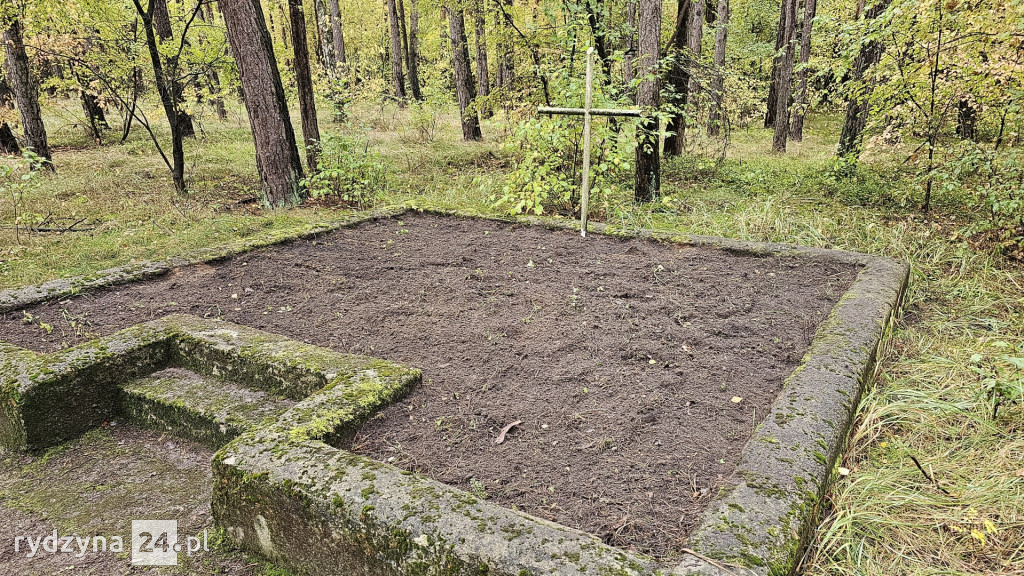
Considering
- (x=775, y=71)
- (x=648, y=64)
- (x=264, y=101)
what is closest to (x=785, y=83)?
(x=775, y=71)

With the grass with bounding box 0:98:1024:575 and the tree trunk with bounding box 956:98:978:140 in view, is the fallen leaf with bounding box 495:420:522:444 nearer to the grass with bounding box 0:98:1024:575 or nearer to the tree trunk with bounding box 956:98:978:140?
the grass with bounding box 0:98:1024:575

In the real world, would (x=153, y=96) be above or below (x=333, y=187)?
above

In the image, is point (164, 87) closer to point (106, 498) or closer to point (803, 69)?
point (106, 498)

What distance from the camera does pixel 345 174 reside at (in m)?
6.60

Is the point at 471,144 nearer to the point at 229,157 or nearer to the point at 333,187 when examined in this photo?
the point at 229,157

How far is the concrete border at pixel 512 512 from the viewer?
4.70 feet

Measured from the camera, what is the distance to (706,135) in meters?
14.9

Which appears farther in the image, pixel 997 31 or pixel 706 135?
pixel 706 135

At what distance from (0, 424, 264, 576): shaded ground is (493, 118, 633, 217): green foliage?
3500mm

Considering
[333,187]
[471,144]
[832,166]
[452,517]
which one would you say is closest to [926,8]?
[832,166]

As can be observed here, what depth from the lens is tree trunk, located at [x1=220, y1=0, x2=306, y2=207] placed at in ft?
19.8

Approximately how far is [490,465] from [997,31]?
555cm

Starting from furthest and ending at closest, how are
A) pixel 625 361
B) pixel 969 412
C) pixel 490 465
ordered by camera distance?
pixel 625 361
pixel 969 412
pixel 490 465

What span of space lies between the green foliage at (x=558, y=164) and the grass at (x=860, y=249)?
1.16 ft
